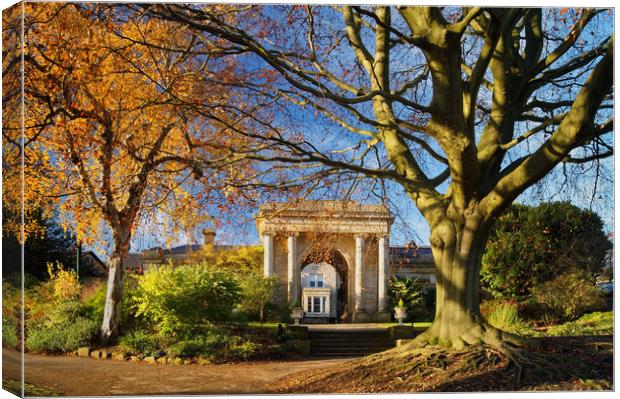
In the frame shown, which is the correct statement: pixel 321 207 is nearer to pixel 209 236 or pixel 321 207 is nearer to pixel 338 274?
pixel 338 274

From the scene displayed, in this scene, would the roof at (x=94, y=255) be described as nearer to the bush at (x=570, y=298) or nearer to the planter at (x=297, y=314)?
the planter at (x=297, y=314)

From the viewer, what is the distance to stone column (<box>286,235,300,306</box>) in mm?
8281

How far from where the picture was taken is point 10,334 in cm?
729

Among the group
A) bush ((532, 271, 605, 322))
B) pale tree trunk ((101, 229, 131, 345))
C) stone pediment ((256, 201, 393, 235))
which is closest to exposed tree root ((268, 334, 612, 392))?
bush ((532, 271, 605, 322))

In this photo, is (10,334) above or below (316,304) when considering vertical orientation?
below

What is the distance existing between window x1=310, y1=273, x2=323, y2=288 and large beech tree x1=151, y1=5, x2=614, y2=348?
4.19ft

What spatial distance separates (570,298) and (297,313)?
138 inches

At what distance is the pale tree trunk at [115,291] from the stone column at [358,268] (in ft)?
8.48

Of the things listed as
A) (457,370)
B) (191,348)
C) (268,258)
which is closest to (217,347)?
(191,348)

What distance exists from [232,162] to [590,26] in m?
4.42

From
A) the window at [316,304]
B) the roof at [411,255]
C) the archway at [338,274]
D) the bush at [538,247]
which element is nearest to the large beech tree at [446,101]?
the roof at [411,255]

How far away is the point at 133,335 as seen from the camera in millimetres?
8195

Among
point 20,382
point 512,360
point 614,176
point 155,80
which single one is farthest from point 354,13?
point 20,382

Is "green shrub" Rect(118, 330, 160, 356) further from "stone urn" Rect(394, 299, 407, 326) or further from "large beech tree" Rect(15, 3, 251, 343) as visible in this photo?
"stone urn" Rect(394, 299, 407, 326)
